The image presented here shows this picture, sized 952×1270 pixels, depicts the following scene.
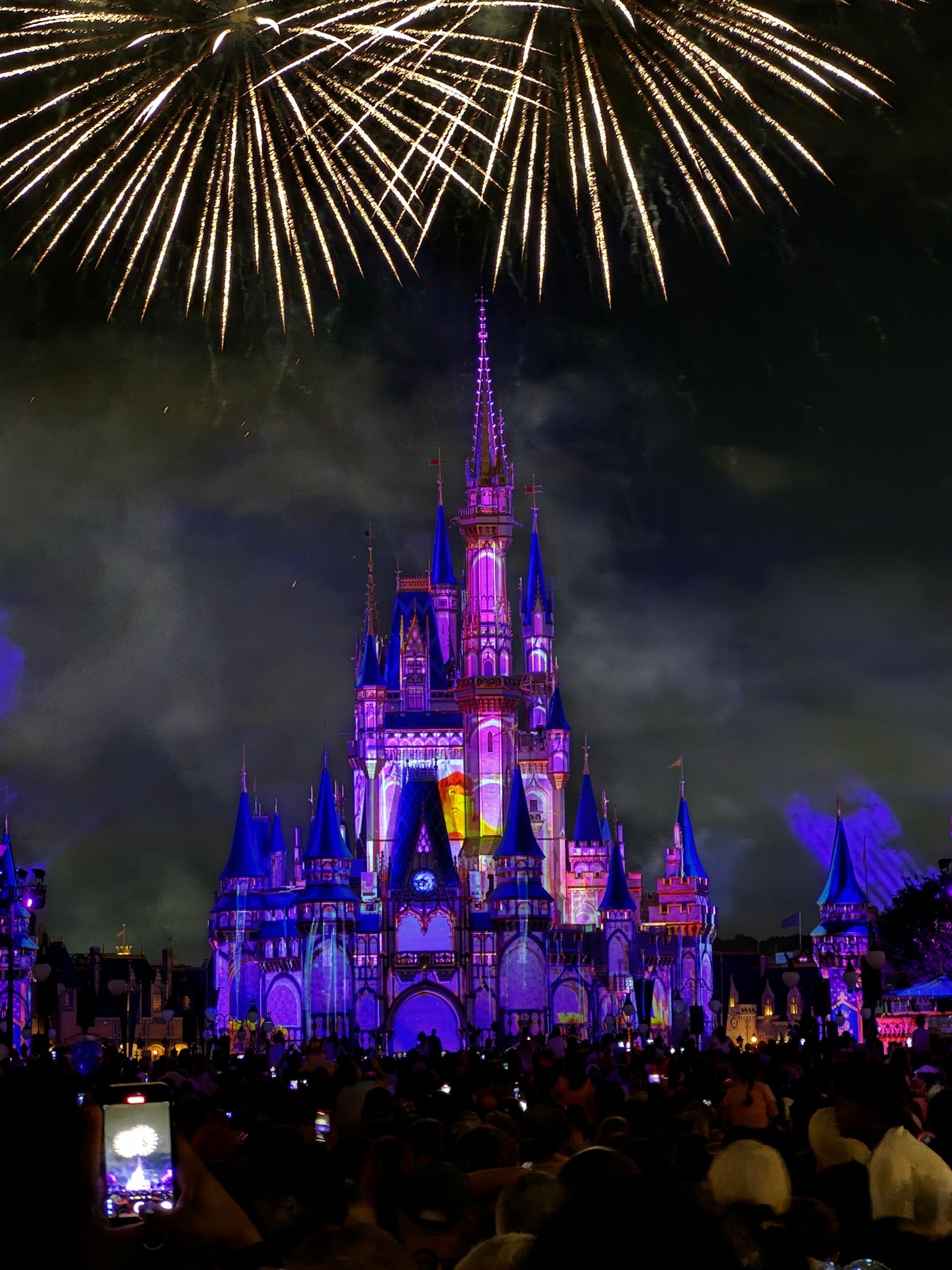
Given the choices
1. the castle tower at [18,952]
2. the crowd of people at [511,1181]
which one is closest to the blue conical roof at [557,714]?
the castle tower at [18,952]

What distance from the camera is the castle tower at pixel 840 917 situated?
8725 cm

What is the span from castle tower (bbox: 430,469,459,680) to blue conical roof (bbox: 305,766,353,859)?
566 inches

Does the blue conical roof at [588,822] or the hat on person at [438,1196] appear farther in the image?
the blue conical roof at [588,822]

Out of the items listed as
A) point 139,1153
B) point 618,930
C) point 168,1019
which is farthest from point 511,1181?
point 168,1019

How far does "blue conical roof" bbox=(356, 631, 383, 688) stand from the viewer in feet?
312

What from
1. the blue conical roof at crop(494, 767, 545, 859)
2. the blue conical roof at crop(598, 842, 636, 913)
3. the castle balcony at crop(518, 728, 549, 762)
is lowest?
the blue conical roof at crop(598, 842, 636, 913)

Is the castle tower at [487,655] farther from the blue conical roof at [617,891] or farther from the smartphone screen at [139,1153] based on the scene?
the smartphone screen at [139,1153]

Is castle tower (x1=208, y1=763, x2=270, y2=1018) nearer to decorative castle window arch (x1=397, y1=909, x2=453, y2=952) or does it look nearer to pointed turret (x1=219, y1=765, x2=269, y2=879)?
pointed turret (x1=219, y1=765, x2=269, y2=879)

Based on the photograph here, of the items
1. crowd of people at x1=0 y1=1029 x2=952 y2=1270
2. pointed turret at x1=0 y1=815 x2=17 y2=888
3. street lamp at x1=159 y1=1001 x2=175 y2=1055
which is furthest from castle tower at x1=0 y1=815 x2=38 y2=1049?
crowd of people at x1=0 y1=1029 x2=952 y2=1270

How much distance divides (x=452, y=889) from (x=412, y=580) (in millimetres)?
20801

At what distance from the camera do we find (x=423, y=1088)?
52.2ft

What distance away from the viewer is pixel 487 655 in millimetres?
93312

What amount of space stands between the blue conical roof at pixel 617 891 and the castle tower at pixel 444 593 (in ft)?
52.1

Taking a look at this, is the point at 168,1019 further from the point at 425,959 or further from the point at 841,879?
the point at 841,879
